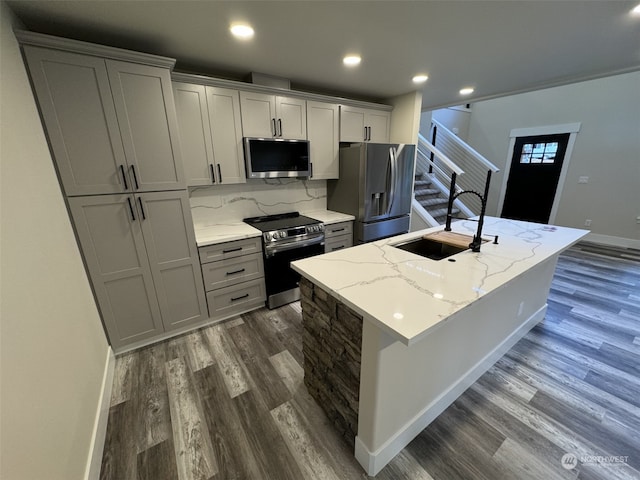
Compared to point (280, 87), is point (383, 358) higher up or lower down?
lower down

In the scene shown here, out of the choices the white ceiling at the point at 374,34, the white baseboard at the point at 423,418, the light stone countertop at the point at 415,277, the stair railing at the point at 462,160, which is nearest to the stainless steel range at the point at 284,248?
the light stone countertop at the point at 415,277

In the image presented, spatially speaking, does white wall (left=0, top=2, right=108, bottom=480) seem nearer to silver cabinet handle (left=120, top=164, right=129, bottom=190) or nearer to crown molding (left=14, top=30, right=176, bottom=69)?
crown molding (left=14, top=30, right=176, bottom=69)

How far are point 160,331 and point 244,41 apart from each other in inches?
97.7

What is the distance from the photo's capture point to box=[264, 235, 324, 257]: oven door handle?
102 inches

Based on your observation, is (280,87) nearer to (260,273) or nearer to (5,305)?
(260,273)

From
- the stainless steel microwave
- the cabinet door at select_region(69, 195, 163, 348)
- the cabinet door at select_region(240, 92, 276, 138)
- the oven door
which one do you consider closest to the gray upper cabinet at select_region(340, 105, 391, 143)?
the stainless steel microwave

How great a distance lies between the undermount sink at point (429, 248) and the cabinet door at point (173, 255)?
1769mm

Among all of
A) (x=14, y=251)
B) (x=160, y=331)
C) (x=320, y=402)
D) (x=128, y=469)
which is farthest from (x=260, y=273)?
(x=14, y=251)

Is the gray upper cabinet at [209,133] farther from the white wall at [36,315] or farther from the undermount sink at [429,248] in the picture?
the undermount sink at [429,248]

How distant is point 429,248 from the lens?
2.09 meters

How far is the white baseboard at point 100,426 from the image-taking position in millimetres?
1259

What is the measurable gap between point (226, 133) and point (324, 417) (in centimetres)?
248

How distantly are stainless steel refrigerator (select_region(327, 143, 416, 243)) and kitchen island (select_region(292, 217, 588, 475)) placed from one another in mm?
1264

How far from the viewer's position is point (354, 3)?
1464mm
